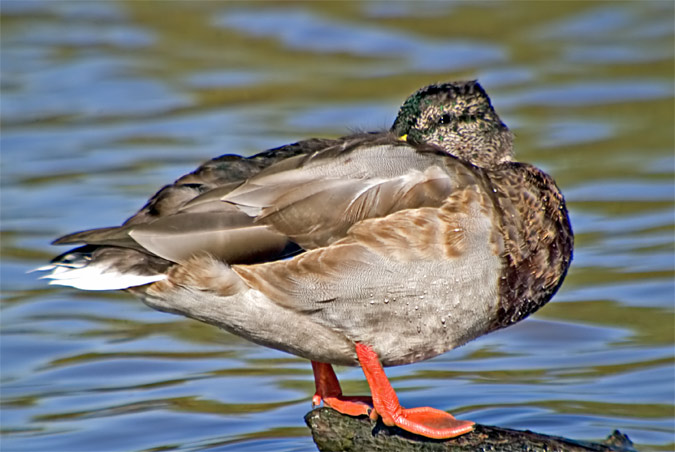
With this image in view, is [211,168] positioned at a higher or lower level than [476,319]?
higher

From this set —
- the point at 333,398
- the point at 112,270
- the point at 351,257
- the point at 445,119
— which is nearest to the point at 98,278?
the point at 112,270

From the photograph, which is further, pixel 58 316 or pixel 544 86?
pixel 544 86

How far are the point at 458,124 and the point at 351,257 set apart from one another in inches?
36.3

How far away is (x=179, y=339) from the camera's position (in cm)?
789

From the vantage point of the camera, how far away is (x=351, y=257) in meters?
5.25

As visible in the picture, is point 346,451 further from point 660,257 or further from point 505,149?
point 660,257

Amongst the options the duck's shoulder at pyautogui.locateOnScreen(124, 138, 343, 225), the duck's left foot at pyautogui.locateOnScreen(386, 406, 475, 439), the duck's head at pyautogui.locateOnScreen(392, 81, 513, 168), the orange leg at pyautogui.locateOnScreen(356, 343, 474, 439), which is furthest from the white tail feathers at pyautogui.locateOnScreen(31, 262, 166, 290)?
the duck's head at pyautogui.locateOnScreen(392, 81, 513, 168)

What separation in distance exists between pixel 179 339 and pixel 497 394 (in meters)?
2.15

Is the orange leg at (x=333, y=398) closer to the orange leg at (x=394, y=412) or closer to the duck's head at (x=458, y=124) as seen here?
the orange leg at (x=394, y=412)

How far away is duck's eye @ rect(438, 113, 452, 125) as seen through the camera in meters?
5.74

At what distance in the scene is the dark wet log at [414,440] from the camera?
16.9 feet

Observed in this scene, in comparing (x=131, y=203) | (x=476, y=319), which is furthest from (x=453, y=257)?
(x=131, y=203)

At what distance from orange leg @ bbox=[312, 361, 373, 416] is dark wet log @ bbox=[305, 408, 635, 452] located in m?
0.05

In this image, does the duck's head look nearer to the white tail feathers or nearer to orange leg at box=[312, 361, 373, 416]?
orange leg at box=[312, 361, 373, 416]
